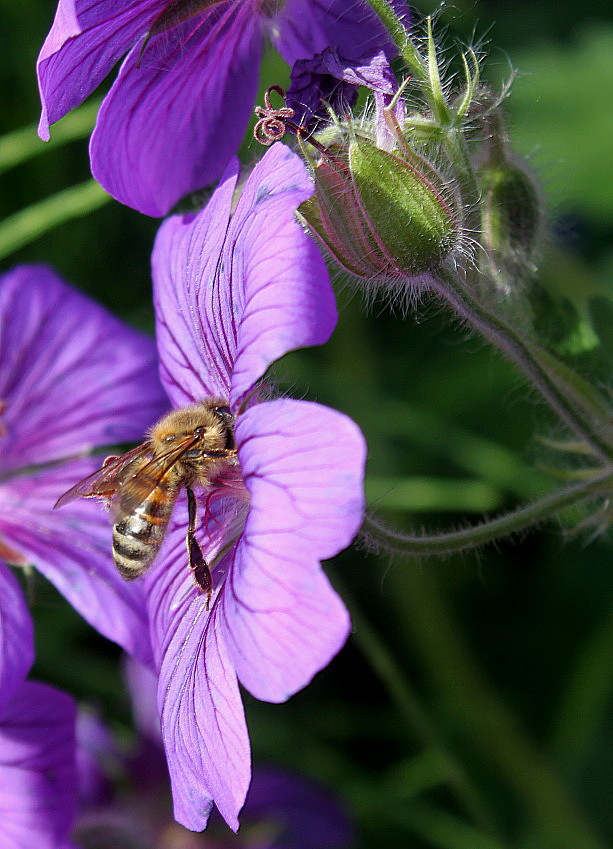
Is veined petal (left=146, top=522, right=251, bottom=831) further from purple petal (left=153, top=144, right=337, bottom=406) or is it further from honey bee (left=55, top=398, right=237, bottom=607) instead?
purple petal (left=153, top=144, right=337, bottom=406)

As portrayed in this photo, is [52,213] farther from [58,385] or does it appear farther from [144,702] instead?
[144,702]

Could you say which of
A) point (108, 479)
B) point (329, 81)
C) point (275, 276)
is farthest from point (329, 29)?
point (108, 479)

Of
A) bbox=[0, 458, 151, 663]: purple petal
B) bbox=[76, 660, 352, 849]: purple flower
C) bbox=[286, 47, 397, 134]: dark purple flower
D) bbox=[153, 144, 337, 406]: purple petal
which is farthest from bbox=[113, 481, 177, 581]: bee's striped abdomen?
bbox=[76, 660, 352, 849]: purple flower

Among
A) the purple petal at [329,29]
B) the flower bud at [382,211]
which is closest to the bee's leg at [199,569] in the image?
the flower bud at [382,211]

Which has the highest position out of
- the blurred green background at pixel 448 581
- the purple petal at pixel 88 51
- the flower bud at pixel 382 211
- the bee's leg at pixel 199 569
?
the purple petal at pixel 88 51

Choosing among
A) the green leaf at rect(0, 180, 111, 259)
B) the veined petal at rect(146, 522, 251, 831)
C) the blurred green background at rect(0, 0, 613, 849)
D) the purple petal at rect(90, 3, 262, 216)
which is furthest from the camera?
the blurred green background at rect(0, 0, 613, 849)

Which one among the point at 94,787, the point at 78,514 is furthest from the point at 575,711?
the point at 78,514

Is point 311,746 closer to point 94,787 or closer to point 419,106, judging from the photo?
point 94,787

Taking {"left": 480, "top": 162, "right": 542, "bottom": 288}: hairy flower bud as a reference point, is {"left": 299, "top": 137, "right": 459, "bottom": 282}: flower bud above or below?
above

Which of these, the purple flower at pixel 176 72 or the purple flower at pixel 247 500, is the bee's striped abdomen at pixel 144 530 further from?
the purple flower at pixel 176 72
